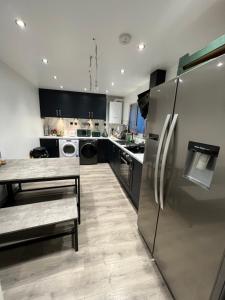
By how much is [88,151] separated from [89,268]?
11.5 ft

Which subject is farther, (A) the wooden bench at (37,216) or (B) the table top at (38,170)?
(B) the table top at (38,170)

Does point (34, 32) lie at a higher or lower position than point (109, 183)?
higher

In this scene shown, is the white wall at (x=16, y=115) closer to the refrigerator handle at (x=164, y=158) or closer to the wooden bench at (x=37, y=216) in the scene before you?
the wooden bench at (x=37, y=216)

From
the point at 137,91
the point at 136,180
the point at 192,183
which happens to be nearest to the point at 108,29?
the point at 192,183

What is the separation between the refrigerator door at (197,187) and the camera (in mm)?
782

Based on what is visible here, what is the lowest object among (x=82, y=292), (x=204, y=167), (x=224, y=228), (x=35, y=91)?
(x=82, y=292)

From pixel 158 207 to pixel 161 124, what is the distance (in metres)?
0.86

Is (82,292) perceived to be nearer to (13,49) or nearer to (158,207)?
(158,207)

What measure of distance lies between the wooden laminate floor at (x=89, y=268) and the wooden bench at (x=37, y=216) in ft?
0.69

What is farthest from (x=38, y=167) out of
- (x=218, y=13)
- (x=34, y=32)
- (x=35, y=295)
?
(x=218, y=13)

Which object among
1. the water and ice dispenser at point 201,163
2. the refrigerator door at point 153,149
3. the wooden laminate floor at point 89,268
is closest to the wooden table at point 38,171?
the wooden laminate floor at point 89,268

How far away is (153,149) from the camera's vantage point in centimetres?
149

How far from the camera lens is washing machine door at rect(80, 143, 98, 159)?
4.60 metres

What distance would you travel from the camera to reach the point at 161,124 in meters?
1.35
